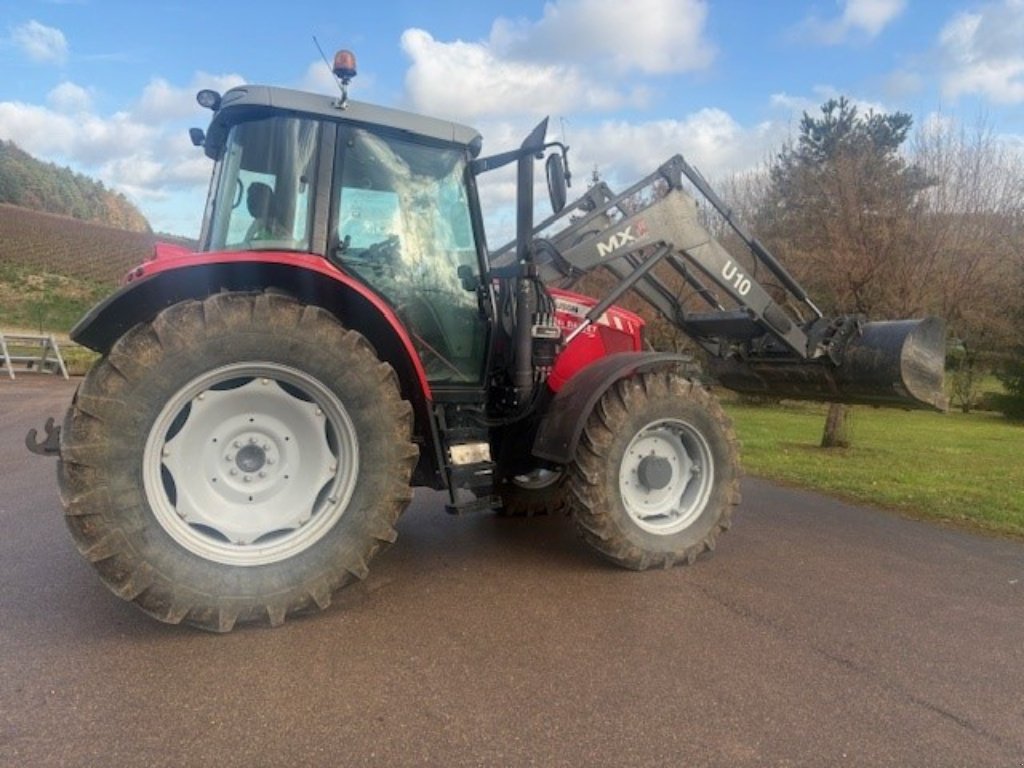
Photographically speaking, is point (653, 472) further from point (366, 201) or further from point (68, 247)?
point (68, 247)

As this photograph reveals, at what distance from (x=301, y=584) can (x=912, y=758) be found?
2471 millimetres

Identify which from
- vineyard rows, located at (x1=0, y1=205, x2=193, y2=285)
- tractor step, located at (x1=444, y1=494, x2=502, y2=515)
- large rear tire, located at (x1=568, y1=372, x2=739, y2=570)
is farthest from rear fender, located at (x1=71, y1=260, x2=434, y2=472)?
vineyard rows, located at (x1=0, y1=205, x2=193, y2=285)

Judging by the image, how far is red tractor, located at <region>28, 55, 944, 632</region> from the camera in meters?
3.22

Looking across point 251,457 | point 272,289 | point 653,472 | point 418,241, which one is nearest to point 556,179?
point 418,241

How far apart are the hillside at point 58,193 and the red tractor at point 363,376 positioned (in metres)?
69.0

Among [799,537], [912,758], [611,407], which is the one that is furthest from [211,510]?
[799,537]

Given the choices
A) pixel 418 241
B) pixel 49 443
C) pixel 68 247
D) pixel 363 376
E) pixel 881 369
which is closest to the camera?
pixel 363 376

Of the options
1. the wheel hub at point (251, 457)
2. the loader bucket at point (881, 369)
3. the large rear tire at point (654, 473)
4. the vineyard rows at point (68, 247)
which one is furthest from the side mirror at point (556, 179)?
the vineyard rows at point (68, 247)

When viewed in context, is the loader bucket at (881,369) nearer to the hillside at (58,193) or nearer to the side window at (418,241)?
the side window at (418,241)

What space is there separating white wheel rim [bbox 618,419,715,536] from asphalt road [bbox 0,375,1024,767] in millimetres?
354

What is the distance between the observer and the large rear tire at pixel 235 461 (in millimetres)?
Result: 3107

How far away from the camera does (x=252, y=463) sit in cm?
359

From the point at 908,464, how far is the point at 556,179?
27.0 feet

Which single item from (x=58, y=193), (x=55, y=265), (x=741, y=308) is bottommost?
(x=55, y=265)
